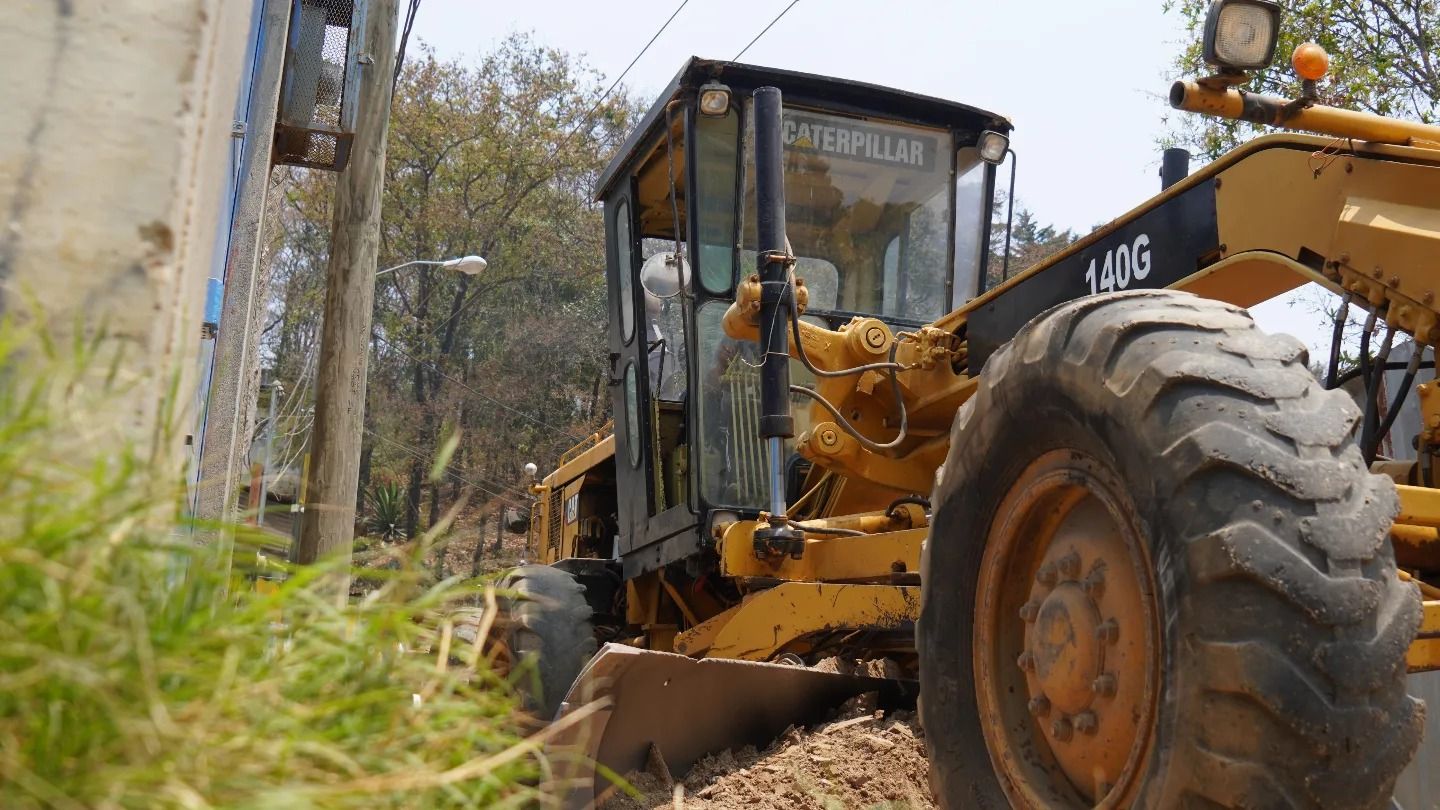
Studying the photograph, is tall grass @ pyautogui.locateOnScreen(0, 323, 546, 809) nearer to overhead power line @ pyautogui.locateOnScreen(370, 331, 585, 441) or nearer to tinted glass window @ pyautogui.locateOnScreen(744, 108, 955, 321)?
tinted glass window @ pyautogui.locateOnScreen(744, 108, 955, 321)

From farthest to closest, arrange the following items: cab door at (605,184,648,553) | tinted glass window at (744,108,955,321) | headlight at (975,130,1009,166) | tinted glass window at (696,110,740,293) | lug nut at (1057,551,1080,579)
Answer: cab door at (605,184,648,553) < headlight at (975,130,1009,166) < tinted glass window at (744,108,955,321) < tinted glass window at (696,110,740,293) < lug nut at (1057,551,1080,579)

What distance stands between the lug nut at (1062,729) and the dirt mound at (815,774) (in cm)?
109

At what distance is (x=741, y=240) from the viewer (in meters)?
6.57

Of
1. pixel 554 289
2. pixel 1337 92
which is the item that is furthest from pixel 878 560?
pixel 554 289

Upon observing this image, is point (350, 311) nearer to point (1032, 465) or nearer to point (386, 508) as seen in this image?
point (1032, 465)

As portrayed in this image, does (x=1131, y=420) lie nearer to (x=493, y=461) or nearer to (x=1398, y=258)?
(x=1398, y=258)

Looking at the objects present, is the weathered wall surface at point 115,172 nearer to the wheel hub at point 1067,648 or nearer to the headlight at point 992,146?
the wheel hub at point 1067,648

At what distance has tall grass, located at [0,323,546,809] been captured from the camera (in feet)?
4.17

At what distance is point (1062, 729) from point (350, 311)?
16.5 ft

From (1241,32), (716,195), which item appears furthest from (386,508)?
(1241,32)

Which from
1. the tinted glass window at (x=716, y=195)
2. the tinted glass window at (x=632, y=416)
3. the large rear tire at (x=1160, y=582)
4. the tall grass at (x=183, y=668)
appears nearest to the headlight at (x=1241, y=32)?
the large rear tire at (x=1160, y=582)

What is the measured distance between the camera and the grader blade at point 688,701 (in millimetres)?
4453

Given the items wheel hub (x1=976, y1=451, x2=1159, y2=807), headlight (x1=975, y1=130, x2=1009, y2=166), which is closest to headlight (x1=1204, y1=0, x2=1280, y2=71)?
wheel hub (x1=976, y1=451, x2=1159, y2=807)

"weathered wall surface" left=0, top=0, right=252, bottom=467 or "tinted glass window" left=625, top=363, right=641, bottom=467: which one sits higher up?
"tinted glass window" left=625, top=363, right=641, bottom=467
